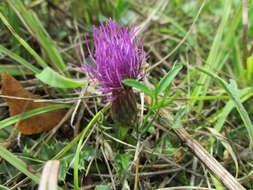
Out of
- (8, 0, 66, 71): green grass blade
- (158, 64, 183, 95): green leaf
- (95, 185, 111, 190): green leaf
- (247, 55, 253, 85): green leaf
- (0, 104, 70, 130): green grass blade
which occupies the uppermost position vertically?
(8, 0, 66, 71): green grass blade

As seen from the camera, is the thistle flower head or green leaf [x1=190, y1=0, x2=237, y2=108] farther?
green leaf [x1=190, y1=0, x2=237, y2=108]

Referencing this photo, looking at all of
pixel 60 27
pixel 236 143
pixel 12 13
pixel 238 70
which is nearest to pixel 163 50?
pixel 238 70

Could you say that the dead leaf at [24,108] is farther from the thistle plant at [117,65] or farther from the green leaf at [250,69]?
the green leaf at [250,69]

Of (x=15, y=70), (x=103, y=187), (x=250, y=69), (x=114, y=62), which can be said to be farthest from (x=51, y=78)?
(x=250, y=69)

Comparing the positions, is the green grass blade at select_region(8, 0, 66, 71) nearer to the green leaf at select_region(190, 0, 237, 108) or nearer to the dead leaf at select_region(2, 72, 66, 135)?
the dead leaf at select_region(2, 72, 66, 135)

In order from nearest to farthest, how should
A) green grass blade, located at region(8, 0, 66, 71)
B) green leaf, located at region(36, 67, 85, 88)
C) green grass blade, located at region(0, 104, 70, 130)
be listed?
green leaf, located at region(36, 67, 85, 88)
green grass blade, located at region(0, 104, 70, 130)
green grass blade, located at region(8, 0, 66, 71)

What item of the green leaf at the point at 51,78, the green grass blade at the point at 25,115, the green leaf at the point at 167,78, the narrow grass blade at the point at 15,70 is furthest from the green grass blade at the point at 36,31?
the green leaf at the point at 167,78

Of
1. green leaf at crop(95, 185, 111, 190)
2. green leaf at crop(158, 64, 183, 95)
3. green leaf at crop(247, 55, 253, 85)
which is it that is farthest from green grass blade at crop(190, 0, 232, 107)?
green leaf at crop(95, 185, 111, 190)

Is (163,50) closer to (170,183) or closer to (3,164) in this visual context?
(170,183)

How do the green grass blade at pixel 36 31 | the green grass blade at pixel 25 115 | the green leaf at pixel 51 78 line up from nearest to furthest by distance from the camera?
the green leaf at pixel 51 78 < the green grass blade at pixel 25 115 < the green grass blade at pixel 36 31
